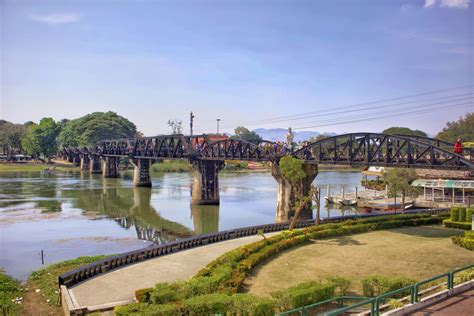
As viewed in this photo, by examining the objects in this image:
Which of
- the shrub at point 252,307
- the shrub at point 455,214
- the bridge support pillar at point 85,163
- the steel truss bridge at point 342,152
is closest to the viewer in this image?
the shrub at point 252,307

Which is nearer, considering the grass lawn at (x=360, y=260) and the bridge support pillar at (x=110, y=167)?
the grass lawn at (x=360, y=260)

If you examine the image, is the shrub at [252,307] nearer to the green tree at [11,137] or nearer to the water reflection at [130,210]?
the water reflection at [130,210]

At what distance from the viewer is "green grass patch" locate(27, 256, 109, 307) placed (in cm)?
2653

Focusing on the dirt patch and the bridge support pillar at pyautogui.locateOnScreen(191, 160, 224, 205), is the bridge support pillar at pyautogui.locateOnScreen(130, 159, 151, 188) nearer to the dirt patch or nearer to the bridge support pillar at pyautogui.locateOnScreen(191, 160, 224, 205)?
the bridge support pillar at pyautogui.locateOnScreen(191, 160, 224, 205)

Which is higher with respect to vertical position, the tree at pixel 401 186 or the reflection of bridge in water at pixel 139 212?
the tree at pixel 401 186

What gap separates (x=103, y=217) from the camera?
63.9m

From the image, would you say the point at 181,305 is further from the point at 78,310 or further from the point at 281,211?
the point at 281,211

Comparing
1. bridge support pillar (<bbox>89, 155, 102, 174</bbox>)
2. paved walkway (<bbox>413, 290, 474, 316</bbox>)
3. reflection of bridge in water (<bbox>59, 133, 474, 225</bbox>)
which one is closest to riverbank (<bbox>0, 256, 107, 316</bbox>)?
paved walkway (<bbox>413, 290, 474, 316</bbox>)

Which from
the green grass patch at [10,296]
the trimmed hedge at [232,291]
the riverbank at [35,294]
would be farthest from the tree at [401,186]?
the green grass patch at [10,296]

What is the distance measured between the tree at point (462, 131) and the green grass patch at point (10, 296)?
146211mm

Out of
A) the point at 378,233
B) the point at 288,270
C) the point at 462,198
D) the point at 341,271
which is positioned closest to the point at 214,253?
the point at 288,270

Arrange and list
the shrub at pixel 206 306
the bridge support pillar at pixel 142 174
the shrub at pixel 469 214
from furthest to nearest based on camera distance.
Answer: the bridge support pillar at pixel 142 174, the shrub at pixel 469 214, the shrub at pixel 206 306

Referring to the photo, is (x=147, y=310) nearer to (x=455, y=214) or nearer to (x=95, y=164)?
(x=455, y=214)

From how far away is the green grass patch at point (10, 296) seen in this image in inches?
926
